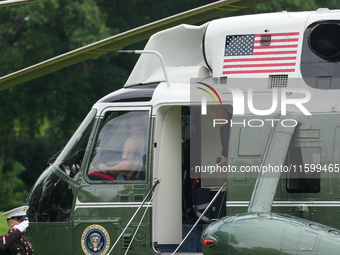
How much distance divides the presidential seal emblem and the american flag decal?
90.8 inches

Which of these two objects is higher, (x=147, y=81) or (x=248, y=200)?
(x=147, y=81)

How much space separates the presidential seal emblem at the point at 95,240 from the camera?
5.93m

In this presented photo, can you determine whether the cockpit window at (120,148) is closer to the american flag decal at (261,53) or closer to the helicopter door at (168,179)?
the helicopter door at (168,179)

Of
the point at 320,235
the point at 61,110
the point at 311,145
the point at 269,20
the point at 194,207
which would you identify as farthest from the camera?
the point at 61,110

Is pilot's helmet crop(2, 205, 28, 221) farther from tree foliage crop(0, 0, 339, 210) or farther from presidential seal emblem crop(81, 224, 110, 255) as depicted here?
Result: tree foliage crop(0, 0, 339, 210)

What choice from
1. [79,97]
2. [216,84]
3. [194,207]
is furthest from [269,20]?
[79,97]

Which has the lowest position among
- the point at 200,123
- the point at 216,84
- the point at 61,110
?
the point at 61,110

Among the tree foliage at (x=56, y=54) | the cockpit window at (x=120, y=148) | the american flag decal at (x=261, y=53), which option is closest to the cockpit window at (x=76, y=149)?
the cockpit window at (x=120, y=148)

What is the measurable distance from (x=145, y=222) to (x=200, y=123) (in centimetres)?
148

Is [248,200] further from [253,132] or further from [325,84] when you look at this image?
[325,84]

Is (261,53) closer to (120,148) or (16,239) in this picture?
A: (120,148)

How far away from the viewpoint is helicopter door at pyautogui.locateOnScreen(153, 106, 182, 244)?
611 centimetres

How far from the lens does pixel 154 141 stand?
6094 millimetres

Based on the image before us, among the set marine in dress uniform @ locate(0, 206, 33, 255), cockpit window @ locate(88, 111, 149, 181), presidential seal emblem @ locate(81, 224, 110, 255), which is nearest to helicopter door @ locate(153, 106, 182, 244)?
cockpit window @ locate(88, 111, 149, 181)
